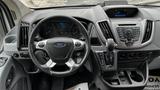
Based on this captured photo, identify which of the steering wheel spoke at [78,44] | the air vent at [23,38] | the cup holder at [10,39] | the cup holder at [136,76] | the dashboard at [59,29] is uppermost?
the dashboard at [59,29]

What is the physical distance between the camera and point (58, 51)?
342 cm

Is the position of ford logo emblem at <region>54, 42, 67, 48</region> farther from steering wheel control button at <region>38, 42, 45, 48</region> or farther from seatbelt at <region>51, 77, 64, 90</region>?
seatbelt at <region>51, 77, 64, 90</region>

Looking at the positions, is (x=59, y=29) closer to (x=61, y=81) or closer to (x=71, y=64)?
(x=71, y=64)

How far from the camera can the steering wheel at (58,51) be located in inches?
134

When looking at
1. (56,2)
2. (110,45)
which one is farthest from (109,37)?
(56,2)

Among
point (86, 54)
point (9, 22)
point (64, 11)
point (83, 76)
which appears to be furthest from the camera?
point (9, 22)

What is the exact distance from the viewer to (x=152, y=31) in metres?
3.85

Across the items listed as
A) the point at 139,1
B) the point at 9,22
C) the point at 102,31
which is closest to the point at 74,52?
the point at 102,31

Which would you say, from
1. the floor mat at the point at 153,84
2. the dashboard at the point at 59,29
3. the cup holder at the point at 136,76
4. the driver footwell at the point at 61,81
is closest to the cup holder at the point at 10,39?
the driver footwell at the point at 61,81

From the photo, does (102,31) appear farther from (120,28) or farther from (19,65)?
(19,65)

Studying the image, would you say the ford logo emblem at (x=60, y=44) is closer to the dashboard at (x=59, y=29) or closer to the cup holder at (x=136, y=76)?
the dashboard at (x=59, y=29)

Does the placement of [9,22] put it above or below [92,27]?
below

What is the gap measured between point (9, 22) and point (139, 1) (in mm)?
1792

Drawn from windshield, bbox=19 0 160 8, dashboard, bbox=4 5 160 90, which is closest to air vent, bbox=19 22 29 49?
dashboard, bbox=4 5 160 90
